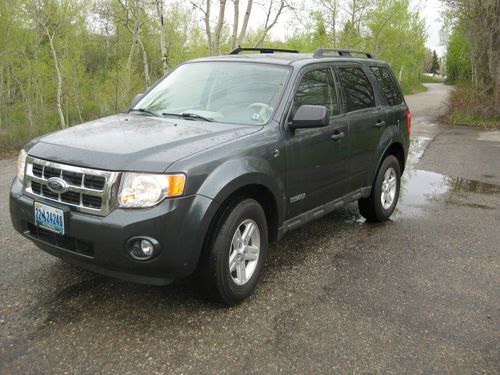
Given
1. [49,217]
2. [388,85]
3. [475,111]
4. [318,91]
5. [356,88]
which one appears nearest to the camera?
[49,217]

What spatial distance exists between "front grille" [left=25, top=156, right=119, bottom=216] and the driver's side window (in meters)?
1.76

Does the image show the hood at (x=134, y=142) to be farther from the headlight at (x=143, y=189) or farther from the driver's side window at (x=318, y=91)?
the driver's side window at (x=318, y=91)

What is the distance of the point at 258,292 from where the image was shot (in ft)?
12.0

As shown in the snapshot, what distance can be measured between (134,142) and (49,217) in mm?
737

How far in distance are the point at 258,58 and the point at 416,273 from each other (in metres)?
2.43

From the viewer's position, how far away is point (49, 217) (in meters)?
3.04

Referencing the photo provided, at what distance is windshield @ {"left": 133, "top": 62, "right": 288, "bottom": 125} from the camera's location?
383 centimetres

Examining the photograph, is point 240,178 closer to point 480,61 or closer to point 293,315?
point 293,315

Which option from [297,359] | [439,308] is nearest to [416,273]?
[439,308]

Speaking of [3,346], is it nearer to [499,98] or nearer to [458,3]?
[499,98]

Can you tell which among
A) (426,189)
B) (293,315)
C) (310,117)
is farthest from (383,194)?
(293,315)

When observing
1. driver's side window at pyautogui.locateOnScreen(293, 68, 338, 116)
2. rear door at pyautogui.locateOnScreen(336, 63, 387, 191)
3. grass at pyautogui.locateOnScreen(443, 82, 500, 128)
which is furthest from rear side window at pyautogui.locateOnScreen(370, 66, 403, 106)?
grass at pyautogui.locateOnScreen(443, 82, 500, 128)

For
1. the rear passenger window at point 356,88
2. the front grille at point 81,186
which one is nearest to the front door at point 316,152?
the rear passenger window at point 356,88

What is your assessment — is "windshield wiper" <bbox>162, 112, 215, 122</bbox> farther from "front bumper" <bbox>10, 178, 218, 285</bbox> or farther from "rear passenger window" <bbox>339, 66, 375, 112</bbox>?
"rear passenger window" <bbox>339, 66, 375, 112</bbox>
